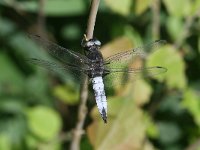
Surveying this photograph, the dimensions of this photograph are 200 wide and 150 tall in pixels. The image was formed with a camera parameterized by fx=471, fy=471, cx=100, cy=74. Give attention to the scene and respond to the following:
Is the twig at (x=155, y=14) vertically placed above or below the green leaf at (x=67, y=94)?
above

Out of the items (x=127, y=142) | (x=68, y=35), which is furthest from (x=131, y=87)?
(x=68, y=35)

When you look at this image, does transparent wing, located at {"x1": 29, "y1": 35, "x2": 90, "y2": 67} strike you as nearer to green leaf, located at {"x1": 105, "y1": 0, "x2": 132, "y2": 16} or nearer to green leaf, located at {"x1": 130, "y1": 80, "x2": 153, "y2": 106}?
green leaf, located at {"x1": 105, "y1": 0, "x2": 132, "y2": 16}

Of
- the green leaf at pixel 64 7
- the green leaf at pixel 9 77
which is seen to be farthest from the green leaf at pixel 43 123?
the green leaf at pixel 64 7

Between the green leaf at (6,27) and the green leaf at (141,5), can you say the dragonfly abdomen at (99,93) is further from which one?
the green leaf at (6,27)

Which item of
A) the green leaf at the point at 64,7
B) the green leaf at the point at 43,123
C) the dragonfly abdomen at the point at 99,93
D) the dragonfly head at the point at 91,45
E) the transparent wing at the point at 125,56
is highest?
the green leaf at the point at 64,7

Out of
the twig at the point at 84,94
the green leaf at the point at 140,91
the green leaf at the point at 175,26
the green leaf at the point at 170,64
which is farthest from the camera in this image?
the green leaf at the point at 175,26

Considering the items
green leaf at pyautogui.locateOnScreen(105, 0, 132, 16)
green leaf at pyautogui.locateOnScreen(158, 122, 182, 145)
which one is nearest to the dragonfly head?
green leaf at pyautogui.locateOnScreen(105, 0, 132, 16)

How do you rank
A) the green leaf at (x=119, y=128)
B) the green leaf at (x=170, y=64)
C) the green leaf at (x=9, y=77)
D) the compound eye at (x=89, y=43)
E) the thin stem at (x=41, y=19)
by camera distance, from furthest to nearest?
1. the green leaf at (x=9, y=77)
2. the thin stem at (x=41, y=19)
3. the green leaf at (x=170, y=64)
4. the green leaf at (x=119, y=128)
5. the compound eye at (x=89, y=43)
